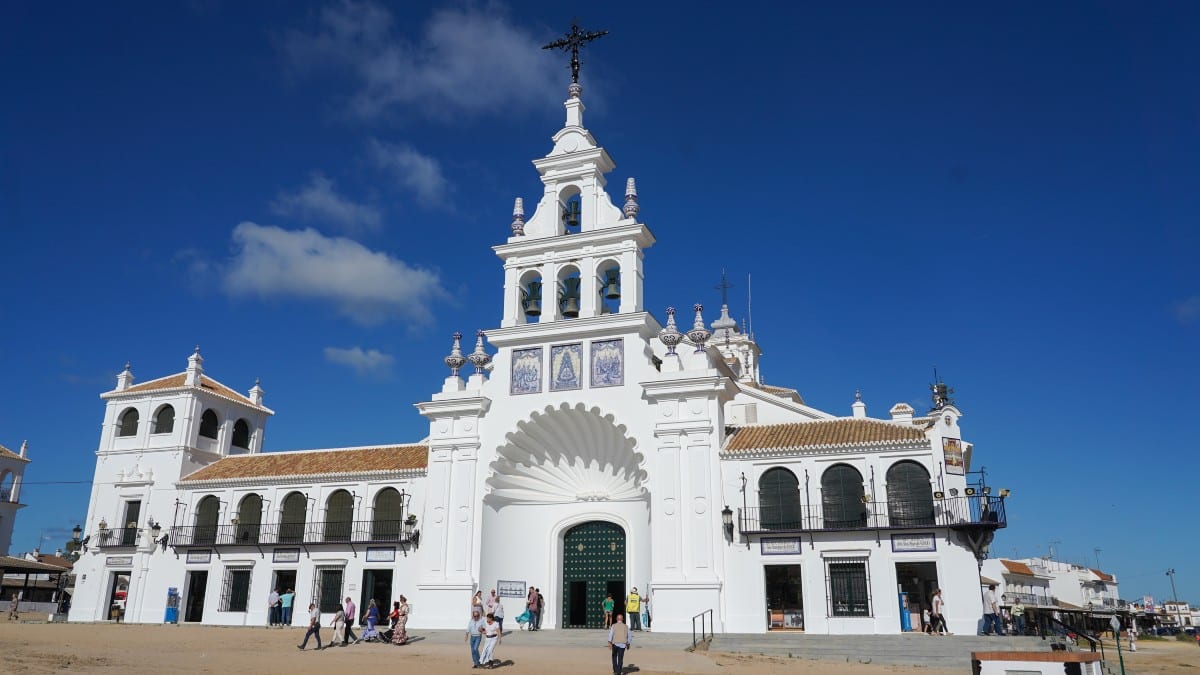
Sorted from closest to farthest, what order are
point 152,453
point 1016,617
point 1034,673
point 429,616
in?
point 1034,673
point 1016,617
point 429,616
point 152,453

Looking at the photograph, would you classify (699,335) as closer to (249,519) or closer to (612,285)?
(612,285)

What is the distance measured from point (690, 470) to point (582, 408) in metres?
3.88

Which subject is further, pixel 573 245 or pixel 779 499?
pixel 573 245

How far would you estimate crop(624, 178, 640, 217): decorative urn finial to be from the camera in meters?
27.4

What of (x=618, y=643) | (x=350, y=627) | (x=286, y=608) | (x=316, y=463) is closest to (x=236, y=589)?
(x=286, y=608)

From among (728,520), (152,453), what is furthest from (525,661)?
(152,453)

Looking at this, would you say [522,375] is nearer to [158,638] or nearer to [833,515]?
[833,515]

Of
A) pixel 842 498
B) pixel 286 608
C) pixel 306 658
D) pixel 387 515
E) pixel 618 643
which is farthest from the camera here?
pixel 387 515

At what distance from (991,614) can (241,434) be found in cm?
2960

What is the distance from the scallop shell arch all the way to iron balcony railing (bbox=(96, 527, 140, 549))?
15.3 m

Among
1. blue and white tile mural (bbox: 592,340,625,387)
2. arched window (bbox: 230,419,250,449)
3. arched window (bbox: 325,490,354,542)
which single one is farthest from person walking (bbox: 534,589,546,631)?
arched window (bbox: 230,419,250,449)

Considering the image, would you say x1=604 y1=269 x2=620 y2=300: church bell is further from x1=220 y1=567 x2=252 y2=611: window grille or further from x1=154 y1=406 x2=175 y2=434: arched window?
x1=154 y1=406 x2=175 y2=434: arched window

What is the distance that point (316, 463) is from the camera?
31.7m

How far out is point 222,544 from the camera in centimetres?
3048
